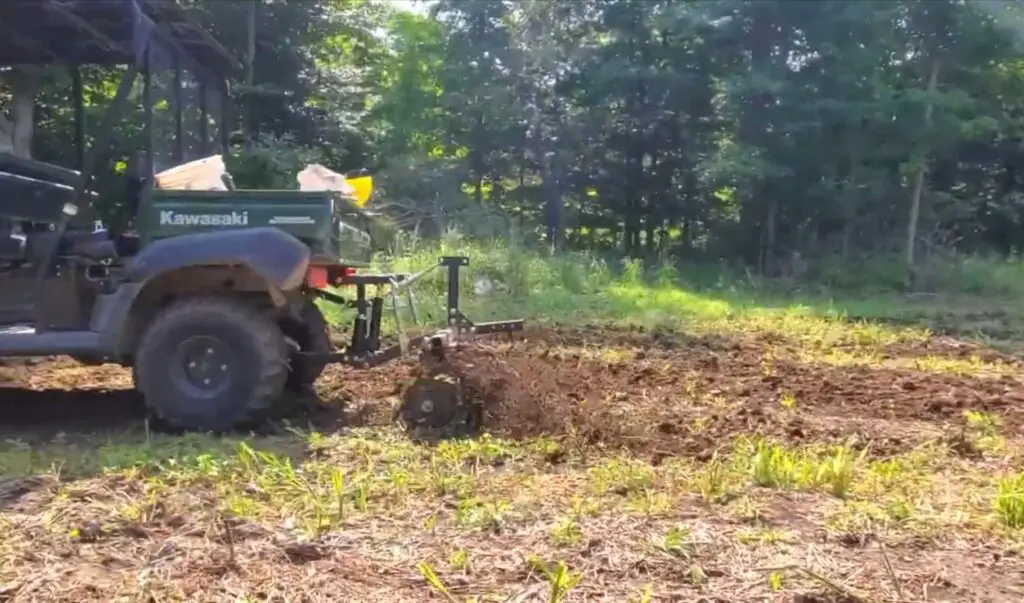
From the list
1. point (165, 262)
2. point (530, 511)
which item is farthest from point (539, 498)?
point (165, 262)

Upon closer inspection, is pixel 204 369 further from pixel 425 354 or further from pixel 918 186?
pixel 918 186

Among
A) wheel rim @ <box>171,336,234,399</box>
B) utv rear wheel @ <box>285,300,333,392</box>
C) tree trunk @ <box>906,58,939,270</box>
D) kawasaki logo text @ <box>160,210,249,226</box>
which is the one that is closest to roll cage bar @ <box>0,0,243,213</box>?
kawasaki logo text @ <box>160,210,249,226</box>

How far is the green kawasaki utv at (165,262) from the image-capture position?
5914mm

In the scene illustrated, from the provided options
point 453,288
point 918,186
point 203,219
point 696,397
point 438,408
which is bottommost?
point 696,397

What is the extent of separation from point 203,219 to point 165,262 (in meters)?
0.35

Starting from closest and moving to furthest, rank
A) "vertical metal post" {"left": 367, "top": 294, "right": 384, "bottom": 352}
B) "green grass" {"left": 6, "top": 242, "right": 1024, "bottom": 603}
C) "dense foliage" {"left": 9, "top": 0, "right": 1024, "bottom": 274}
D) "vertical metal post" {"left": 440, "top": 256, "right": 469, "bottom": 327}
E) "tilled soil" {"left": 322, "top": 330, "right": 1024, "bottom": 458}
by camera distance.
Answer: "green grass" {"left": 6, "top": 242, "right": 1024, "bottom": 603} → "tilled soil" {"left": 322, "top": 330, "right": 1024, "bottom": 458} → "vertical metal post" {"left": 440, "top": 256, "right": 469, "bottom": 327} → "vertical metal post" {"left": 367, "top": 294, "right": 384, "bottom": 352} → "dense foliage" {"left": 9, "top": 0, "right": 1024, "bottom": 274}

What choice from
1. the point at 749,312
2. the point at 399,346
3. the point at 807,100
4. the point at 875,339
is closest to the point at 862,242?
the point at 807,100

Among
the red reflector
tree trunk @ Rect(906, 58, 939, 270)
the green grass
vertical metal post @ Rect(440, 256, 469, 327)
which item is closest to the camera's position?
the green grass

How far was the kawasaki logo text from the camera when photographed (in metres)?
6.09

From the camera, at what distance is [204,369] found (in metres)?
6.01

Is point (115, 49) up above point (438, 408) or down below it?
above

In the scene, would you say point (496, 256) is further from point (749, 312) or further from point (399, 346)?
point (399, 346)

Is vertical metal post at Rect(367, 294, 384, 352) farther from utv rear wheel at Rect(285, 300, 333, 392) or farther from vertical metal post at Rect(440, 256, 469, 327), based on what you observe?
vertical metal post at Rect(440, 256, 469, 327)

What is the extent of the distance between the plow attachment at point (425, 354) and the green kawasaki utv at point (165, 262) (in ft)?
0.04
